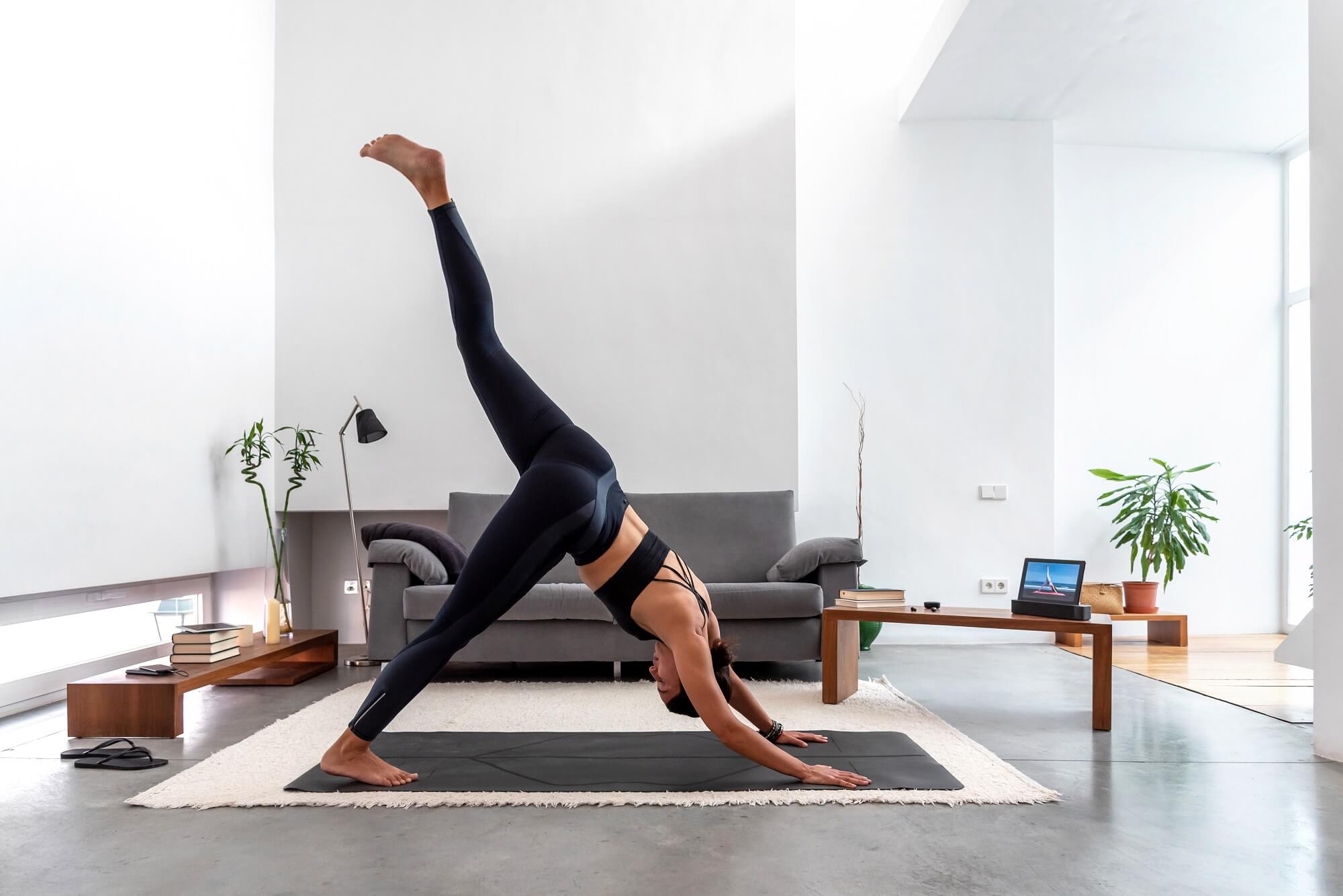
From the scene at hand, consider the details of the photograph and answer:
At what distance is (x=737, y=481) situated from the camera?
207 inches

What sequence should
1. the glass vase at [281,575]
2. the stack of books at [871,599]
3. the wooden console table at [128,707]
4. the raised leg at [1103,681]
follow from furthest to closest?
the glass vase at [281,575] → the stack of books at [871,599] → the raised leg at [1103,681] → the wooden console table at [128,707]

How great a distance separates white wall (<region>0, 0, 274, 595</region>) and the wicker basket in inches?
190

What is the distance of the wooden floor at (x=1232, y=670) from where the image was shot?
3.79 meters

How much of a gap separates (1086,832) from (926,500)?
347 cm

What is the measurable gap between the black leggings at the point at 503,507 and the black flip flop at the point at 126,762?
80 cm

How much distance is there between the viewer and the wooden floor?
12.4ft

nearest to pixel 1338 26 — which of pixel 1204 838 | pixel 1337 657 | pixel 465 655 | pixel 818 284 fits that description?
pixel 1337 657

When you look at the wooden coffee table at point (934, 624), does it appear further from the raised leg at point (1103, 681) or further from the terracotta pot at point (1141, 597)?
the terracotta pot at point (1141, 597)

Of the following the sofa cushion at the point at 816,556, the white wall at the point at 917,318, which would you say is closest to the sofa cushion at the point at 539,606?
the sofa cushion at the point at 816,556

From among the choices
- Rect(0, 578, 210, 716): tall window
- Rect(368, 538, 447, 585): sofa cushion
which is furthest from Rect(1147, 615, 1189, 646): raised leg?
Rect(0, 578, 210, 716): tall window

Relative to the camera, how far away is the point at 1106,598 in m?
5.58

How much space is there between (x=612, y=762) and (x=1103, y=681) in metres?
1.80

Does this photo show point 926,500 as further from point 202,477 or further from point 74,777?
point 74,777

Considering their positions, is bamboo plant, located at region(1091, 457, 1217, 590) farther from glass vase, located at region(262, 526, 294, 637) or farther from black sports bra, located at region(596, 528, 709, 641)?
glass vase, located at region(262, 526, 294, 637)
